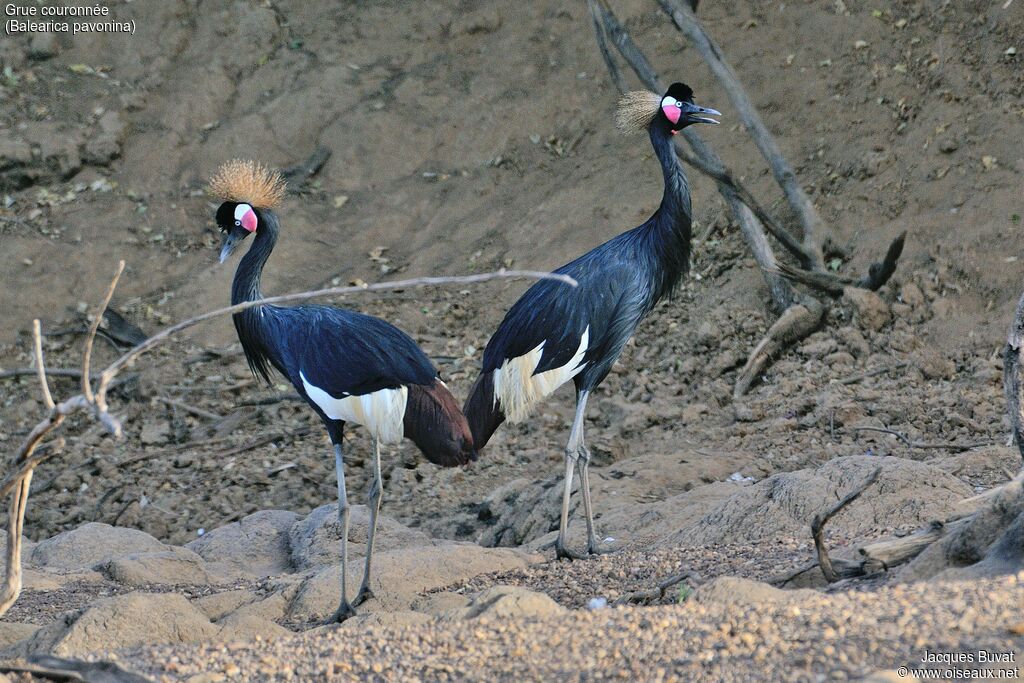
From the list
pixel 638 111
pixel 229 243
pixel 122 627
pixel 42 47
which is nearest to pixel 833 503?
pixel 638 111

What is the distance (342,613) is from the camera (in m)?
5.36

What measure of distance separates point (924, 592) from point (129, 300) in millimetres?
9442

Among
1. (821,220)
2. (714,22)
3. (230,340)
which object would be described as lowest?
(230,340)

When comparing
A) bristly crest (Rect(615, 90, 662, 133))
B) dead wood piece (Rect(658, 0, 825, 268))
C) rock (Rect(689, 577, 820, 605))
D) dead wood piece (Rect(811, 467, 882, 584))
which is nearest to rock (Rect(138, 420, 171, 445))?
bristly crest (Rect(615, 90, 662, 133))

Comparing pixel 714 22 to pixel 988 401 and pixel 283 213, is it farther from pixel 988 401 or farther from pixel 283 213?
pixel 988 401

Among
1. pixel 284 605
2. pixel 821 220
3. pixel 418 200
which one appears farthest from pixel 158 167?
pixel 284 605

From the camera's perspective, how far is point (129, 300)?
1166 cm

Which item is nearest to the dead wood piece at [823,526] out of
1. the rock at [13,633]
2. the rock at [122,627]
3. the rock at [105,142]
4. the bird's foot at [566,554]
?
the bird's foot at [566,554]

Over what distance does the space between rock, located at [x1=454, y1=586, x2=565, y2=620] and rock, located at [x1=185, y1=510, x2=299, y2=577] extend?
9.40 feet

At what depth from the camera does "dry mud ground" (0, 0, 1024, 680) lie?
6.07 metres

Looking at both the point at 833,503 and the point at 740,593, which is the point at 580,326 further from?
the point at 740,593

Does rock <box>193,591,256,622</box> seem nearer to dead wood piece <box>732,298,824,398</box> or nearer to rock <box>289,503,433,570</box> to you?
rock <box>289,503,433,570</box>

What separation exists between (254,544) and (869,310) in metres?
4.80

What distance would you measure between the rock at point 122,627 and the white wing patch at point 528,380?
2.17 metres
